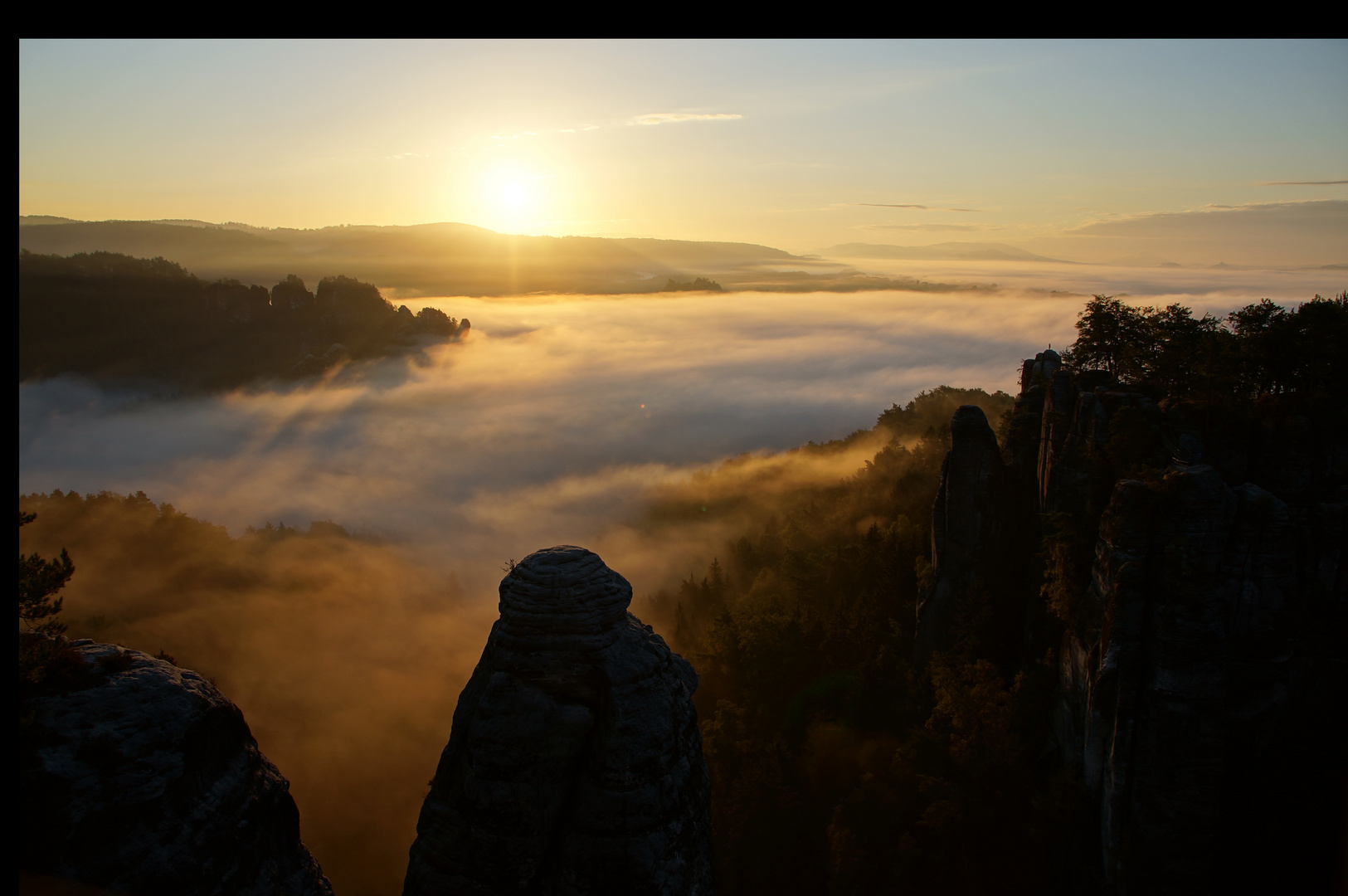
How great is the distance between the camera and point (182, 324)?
15750 cm

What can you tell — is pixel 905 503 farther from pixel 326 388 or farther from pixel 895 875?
pixel 326 388

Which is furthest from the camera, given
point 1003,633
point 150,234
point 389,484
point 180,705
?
point 389,484

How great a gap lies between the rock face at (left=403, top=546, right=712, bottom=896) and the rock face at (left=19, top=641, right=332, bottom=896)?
3.57 m

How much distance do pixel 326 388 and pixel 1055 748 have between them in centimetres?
20726

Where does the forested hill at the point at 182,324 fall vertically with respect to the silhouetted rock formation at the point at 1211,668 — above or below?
above

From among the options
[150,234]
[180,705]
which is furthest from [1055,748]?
[150,234]

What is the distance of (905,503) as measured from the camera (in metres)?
50.4

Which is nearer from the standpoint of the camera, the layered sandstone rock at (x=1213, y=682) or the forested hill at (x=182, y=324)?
the layered sandstone rock at (x=1213, y=682)

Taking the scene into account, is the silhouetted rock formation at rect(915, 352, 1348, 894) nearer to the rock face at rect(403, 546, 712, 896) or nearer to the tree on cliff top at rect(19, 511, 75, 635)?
the rock face at rect(403, 546, 712, 896)

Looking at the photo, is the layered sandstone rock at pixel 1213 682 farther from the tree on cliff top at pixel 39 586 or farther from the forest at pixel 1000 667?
the tree on cliff top at pixel 39 586

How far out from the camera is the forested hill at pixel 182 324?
117938 mm

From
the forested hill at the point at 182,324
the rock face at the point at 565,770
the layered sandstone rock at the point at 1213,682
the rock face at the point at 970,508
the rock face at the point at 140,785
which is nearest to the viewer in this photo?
the rock face at the point at 140,785

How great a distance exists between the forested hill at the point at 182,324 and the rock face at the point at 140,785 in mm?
122154

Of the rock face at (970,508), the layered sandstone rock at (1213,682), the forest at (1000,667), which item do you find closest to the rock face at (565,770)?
the layered sandstone rock at (1213,682)
